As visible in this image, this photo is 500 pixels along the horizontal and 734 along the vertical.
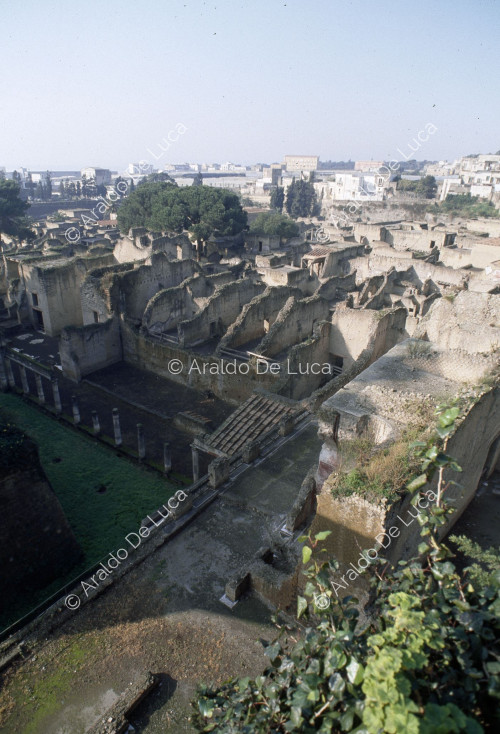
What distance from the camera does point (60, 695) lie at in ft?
25.0

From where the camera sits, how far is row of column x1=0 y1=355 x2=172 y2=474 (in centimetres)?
1644

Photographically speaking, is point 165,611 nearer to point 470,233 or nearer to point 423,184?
point 470,233

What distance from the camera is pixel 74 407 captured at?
19.1 metres

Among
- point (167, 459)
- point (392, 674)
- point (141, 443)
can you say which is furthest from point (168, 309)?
point (392, 674)

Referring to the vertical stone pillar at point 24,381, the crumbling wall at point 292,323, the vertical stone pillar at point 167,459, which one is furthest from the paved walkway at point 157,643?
the vertical stone pillar at point 24,381

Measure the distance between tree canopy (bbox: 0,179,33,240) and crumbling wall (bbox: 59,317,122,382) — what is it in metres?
40.7

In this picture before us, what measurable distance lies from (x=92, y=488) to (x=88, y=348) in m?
9.33

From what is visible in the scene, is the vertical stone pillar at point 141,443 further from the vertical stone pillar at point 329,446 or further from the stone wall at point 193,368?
the vertical stone pillar at point 329,446

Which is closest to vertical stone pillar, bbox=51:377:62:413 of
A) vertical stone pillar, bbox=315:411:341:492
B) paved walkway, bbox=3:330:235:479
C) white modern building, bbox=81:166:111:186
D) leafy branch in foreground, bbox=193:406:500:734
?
paved walkway, bbox=3:330:235:479

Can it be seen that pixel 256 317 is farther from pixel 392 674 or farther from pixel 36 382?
pixel 392 674

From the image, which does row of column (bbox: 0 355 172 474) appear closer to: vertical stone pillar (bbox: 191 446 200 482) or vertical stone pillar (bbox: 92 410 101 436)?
vertical stone pillar (bbox: 92 410 101 436)

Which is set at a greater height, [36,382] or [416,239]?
[416,239]

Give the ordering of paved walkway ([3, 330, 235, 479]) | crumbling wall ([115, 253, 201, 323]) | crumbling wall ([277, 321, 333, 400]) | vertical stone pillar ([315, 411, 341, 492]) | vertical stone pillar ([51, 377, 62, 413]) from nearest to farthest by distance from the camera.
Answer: vertical stone pillar ([315, 411, 341, 492]) → crumbling wall ([277, 321, 333, 400]) → paved walkway ([3, 330, 235, 479]) → vertical stone pillar ([51, 377, 62, 413]) → crumbling wall ([115, 253, 201, 323])

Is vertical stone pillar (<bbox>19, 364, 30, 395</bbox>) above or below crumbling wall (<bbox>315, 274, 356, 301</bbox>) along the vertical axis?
below
